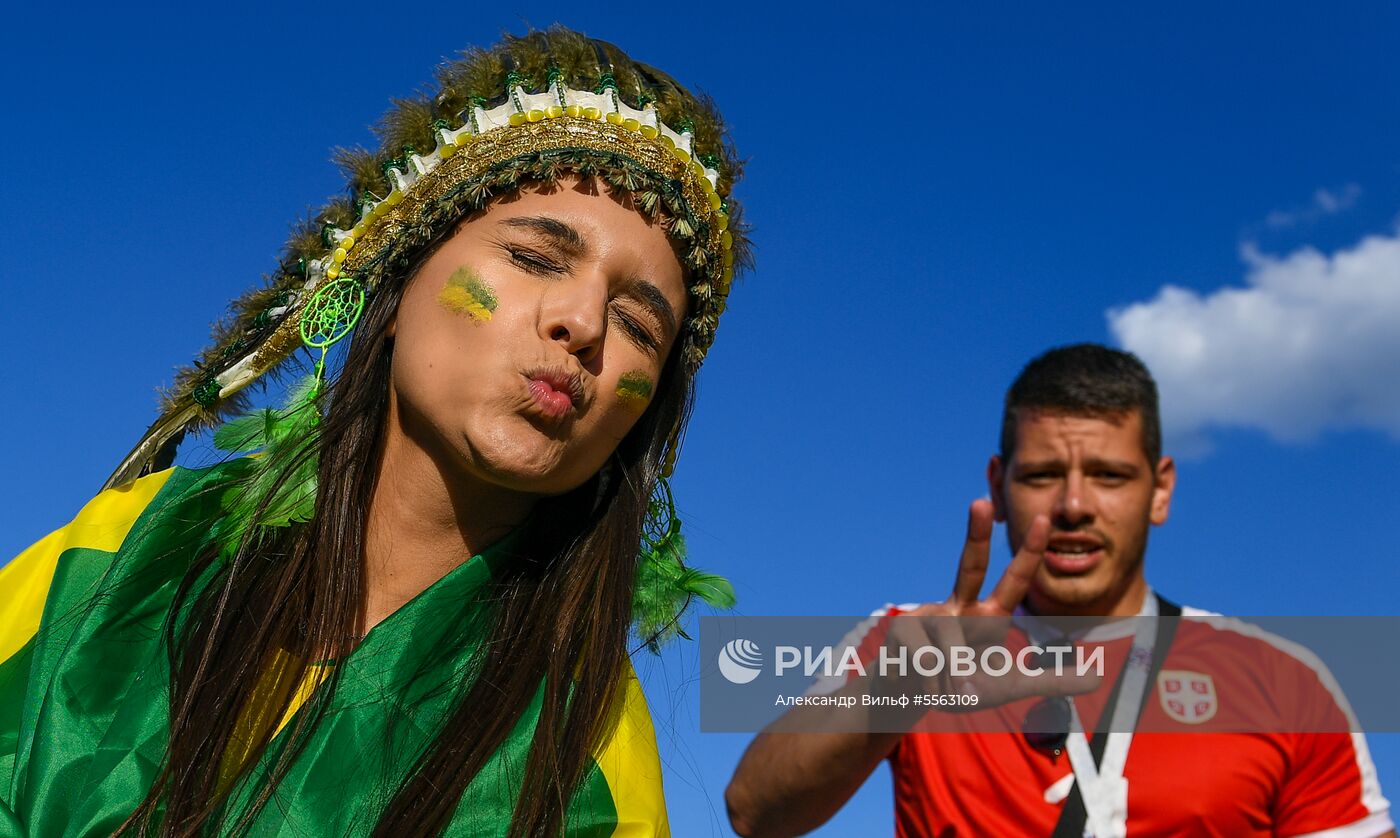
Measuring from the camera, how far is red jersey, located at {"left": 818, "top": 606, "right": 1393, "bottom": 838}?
290cm

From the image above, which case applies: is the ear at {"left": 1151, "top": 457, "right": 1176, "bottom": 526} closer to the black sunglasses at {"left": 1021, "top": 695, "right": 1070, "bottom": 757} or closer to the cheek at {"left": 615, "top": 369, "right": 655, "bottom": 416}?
the black sunglasses at {"left": 1021, "top": 695, "right": 1070, "bottom": 757}

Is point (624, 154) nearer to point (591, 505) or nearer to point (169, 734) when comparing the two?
point (591, 505)

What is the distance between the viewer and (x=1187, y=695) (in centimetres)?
313

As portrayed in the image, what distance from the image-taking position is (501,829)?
224 centimetres

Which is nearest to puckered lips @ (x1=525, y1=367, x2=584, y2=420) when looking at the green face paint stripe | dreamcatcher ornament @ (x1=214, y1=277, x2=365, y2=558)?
the green face paint stripe

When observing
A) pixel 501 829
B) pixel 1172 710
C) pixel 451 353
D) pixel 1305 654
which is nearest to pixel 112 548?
pixel 451 353

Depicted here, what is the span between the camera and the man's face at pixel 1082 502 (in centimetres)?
320

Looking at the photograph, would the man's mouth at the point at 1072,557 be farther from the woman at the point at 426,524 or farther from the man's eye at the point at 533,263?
the man's eye at the point at 533,263

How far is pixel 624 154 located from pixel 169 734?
4.71ft

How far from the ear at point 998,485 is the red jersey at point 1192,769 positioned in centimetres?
42

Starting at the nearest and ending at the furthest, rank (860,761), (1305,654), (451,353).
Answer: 1. (451,353)
2. (860,761)
3. (1305,654)

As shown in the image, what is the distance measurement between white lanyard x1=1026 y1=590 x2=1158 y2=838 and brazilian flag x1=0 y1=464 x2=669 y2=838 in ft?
A: 3.56

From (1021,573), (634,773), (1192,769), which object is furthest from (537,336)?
(1192,769)

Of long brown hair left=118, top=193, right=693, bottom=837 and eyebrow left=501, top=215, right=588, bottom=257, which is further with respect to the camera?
eyebrow left=501, top=215, right=588, bottom=257
